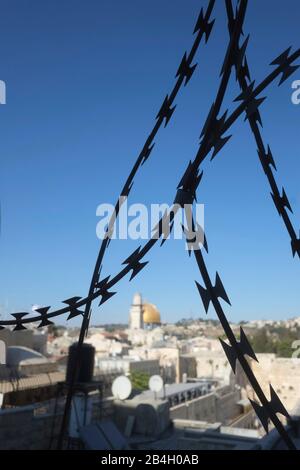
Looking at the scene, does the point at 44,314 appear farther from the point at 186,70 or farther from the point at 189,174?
the point at 186,70

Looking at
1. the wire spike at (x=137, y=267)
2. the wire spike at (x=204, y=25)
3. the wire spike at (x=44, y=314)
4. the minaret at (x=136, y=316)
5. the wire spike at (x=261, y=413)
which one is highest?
the minaret at (x=136, y=316)

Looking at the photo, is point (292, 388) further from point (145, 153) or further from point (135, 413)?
point (145, 153)

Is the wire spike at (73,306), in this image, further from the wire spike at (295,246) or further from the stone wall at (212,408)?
the stone wall at (212,408)

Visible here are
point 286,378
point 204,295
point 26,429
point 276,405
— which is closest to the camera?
point 276,405

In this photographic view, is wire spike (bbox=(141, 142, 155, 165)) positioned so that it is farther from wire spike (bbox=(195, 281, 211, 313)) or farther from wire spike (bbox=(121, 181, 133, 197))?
wire spike (bbox=(195, 281, 211, 313))

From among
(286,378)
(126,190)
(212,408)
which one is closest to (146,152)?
(126,190)

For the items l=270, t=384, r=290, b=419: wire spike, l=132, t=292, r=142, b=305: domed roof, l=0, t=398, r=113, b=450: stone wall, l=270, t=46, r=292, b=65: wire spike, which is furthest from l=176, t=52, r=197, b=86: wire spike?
l=132, t=292, r=142, b=305: domed roof

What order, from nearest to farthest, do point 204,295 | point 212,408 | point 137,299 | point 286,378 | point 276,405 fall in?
point 276,405, point 204,295, point 212,408, point 286,378, point 137,299

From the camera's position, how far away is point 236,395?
29.0 m

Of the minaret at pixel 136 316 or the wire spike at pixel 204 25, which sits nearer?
the wire spike at pixel 204 25

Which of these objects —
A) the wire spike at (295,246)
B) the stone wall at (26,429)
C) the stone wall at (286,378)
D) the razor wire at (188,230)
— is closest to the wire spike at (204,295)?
the razor wire at (188,230)

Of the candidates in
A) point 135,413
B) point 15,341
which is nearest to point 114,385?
point 135,413

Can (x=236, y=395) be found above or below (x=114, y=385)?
below

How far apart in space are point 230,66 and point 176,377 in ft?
128
